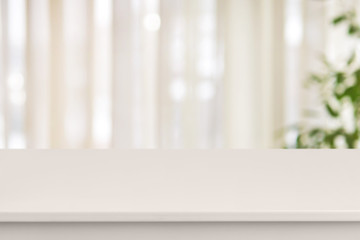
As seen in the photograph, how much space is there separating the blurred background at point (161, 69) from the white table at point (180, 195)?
2593 millimetres

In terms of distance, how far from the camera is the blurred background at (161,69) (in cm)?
→ 290

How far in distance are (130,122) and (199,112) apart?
1.34 ft

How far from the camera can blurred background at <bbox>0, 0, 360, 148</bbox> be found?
2896 mm

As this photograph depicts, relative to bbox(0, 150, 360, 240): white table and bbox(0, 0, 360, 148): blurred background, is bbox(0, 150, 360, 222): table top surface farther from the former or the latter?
bbox(0, 0, 360, 148): blurred background

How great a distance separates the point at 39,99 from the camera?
2.92 meters

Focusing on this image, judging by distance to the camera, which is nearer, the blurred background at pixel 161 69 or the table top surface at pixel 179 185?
the table top surface at pixel 179 185

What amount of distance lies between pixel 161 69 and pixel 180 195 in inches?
104

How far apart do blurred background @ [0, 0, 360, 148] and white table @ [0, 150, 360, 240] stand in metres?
A: 2.59

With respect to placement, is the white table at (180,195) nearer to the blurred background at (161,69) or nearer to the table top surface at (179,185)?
the table top surface at (179,185)

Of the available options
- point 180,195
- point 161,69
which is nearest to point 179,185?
point 180,195

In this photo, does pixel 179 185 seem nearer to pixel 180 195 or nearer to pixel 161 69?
pixel 180 195

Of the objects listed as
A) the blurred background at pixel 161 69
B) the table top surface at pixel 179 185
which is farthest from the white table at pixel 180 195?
the blurred background at pixel 161 69

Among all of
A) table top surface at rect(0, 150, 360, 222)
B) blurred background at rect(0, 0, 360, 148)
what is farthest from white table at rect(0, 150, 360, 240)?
blurred background at rect(0, 0, 360, 148)

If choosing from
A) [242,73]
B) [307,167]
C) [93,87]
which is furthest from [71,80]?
[307,167]
